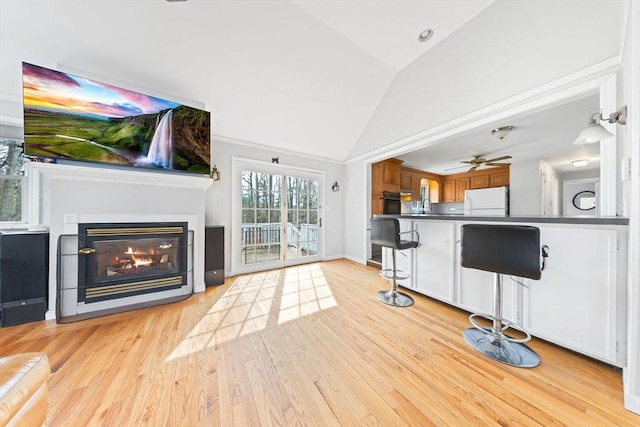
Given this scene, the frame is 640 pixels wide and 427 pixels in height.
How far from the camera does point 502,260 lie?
1.55 meters

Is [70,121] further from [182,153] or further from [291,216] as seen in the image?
[291,216]

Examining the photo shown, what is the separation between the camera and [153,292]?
8.18 ft

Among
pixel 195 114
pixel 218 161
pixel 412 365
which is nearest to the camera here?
pixel 412 365

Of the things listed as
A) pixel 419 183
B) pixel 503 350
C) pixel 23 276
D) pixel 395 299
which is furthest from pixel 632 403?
pixel 419 183

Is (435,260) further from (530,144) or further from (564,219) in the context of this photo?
(530,144)

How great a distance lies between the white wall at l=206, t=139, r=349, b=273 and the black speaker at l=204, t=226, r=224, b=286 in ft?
1.17

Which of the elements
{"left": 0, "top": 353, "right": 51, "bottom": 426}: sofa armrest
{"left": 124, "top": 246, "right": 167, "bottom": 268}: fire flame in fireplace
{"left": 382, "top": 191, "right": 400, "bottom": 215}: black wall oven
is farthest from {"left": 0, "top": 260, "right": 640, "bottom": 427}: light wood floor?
{"left": 382, "top": 191, "right": 400, "bottom": 215}: black wall oven

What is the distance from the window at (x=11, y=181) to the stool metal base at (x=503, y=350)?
481 centimetres

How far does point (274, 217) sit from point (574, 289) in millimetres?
3745

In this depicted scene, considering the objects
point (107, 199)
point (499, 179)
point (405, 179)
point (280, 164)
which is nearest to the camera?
point (107, 199)

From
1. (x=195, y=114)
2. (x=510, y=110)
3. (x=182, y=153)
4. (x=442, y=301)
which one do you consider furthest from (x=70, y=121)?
(x=510, y=110)

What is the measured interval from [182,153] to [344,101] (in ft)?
8.26

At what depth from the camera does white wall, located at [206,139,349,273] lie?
3387 mm

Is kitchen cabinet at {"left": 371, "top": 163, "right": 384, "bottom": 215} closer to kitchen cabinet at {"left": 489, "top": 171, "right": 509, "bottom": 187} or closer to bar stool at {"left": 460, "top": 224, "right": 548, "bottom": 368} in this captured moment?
bar stool at {"left": 460, "top": 224, "right": 548, "bottom": 368}
